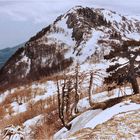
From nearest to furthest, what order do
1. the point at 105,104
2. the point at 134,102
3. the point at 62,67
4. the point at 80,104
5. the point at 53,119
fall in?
the point at 134,102 → the point at 105,104 → the point at 53,119 → the point at 80,104 → the point at 62,67

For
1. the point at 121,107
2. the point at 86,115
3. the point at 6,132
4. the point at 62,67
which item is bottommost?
the point at 62,67

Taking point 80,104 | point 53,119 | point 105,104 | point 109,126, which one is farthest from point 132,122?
point 80,104

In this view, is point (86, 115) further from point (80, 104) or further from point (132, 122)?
point (80, 104)

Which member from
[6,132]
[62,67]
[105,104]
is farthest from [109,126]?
[62,67]

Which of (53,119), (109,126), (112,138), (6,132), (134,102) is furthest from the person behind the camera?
(53,119)

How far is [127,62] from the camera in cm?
2442

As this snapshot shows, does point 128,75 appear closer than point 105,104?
No

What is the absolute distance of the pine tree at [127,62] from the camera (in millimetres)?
23609

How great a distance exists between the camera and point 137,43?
2350 cm

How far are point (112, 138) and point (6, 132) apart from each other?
3640mm

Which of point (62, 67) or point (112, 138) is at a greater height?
point (112, 138)

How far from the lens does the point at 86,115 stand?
74.4ft

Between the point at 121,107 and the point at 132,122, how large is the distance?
5.81m

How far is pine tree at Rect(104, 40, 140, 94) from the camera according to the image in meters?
23.6
